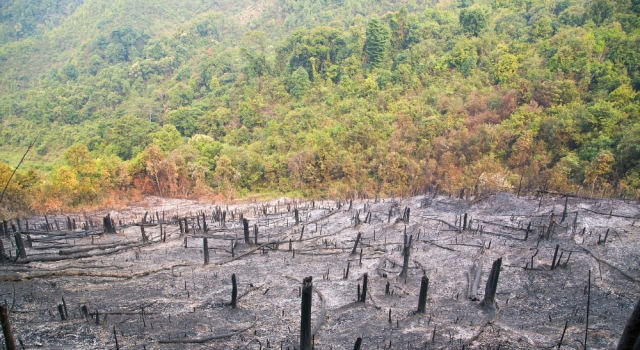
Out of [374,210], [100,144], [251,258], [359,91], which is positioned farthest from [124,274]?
[100,144]

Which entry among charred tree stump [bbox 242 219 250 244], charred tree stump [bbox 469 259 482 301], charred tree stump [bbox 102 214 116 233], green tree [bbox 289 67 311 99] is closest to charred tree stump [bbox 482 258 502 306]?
charred tree stump [bbox 469 259 482 301]

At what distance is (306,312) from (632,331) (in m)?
5.61

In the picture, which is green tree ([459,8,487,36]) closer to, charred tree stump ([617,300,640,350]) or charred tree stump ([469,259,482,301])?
charred tree stump ([469,259,482,301])

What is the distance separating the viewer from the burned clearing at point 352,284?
10.7 m

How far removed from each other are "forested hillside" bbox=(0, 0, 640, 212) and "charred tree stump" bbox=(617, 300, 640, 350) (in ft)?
83.9

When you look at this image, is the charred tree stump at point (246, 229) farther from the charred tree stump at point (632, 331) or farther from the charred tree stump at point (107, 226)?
the charred tree stump at point (632, 331)

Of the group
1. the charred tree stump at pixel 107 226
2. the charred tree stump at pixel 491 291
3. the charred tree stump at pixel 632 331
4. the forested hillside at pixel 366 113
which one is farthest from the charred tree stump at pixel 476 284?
the charred tree stump at pixel 107 226

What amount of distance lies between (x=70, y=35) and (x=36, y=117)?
5015 centimetres

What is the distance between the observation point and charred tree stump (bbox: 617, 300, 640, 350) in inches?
193

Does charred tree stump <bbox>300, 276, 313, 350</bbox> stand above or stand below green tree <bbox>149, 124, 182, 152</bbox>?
below

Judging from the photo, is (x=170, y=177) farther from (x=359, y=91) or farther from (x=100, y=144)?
(x=359, y=91)

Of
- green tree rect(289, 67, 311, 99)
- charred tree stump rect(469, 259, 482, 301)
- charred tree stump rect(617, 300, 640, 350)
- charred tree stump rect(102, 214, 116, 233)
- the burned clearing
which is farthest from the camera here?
green tree rect(289, 67, 311, 99)

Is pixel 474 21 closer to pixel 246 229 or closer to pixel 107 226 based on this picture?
pixel 246 229

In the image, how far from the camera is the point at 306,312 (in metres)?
8.37
